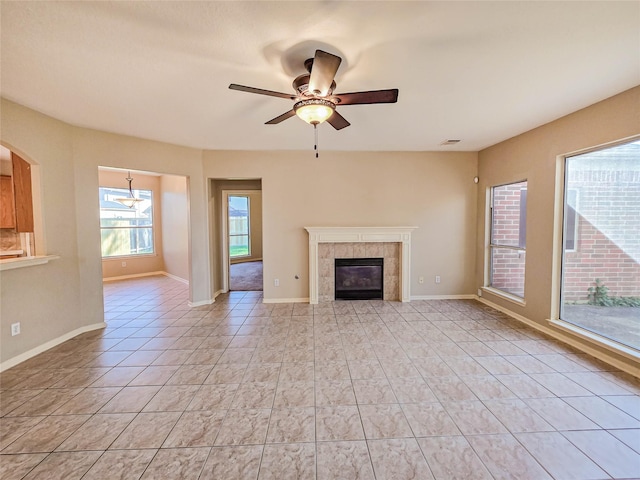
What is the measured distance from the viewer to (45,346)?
3133 mm

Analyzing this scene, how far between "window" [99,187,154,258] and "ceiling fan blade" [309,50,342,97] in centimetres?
662

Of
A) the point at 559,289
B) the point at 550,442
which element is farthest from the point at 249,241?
the point at 550,442

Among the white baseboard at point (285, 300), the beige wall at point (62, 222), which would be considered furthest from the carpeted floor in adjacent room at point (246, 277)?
the beige wall at point (62, 222)

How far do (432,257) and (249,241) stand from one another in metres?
6.93

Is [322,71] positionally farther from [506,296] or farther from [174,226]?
[174,226]

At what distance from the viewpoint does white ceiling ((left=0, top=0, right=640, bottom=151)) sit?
163 cm

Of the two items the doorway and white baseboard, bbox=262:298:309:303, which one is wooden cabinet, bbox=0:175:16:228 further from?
the doorway

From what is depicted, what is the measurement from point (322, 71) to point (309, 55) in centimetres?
36

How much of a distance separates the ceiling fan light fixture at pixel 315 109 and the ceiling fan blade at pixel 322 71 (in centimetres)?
6

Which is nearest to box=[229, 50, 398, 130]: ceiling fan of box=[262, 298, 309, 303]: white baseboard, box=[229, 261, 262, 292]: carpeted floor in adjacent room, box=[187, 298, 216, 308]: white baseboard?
box=[262, 298, 309, 303]: white baseboard

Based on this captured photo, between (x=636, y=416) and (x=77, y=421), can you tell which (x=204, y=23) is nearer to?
(x=77, y=421)

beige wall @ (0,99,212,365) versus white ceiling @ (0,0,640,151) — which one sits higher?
white ceiling @ (0,0,640,151)

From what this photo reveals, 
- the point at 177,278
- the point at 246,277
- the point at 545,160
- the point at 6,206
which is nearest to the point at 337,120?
the point at 545,160

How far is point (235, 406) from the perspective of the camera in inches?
84.9
